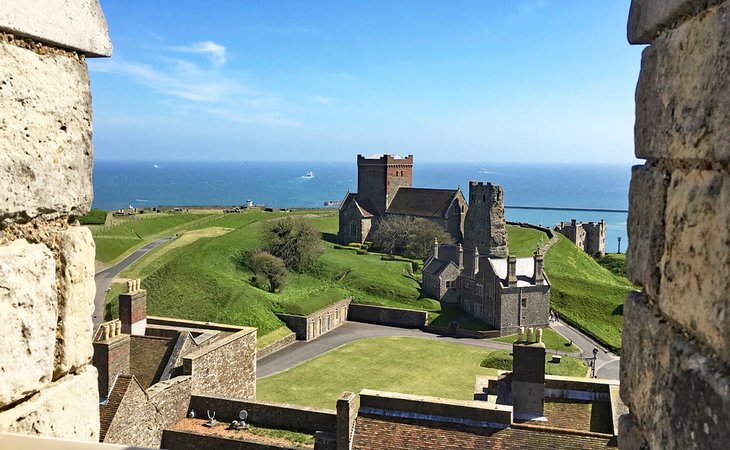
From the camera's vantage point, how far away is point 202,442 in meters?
15.8

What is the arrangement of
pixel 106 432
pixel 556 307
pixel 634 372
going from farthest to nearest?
pixel 556 307 → pixel 106 432 → pixel 634 372

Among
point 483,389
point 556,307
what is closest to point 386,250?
point 556,307

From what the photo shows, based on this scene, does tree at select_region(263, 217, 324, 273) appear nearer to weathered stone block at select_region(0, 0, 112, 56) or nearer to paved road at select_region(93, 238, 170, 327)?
paved road at select_region(93, 238, 170, 327)

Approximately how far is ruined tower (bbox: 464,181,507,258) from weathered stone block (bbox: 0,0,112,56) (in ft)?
155

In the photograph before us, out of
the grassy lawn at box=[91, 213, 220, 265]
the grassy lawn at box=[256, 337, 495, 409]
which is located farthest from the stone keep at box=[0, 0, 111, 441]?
the grassy lawn at box=[91, 213, 220, 265]

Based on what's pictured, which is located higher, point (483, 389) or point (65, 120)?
point (65, 120)

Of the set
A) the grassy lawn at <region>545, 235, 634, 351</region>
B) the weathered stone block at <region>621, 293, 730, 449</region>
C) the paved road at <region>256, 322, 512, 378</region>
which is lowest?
the paved road at <region>256, 322, 512, 378</region>

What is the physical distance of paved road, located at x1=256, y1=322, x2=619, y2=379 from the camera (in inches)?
1171

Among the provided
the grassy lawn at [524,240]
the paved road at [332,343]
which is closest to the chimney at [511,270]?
the paved road at [332,343]

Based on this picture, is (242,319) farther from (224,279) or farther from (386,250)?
(386,250)

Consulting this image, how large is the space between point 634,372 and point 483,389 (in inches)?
651

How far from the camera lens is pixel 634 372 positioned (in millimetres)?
2369

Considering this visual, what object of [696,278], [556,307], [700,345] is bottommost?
[556,307]

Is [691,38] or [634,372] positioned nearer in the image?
[691,38]
